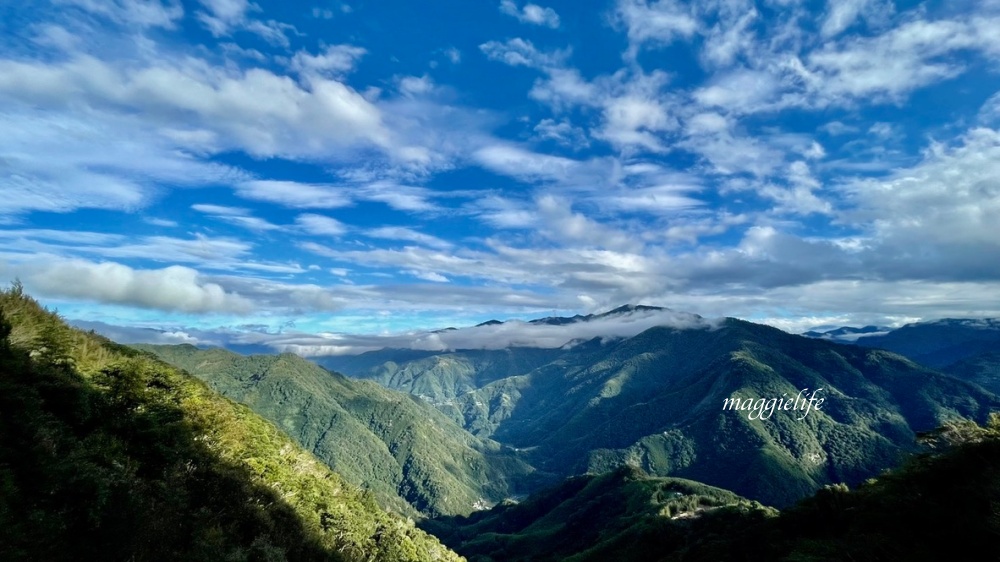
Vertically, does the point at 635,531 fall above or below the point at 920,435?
below

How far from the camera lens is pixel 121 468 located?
79.5 ft

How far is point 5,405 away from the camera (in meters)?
20.5

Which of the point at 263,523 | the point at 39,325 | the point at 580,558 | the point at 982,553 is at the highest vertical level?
the point at 39,325

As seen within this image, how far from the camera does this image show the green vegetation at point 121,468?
17891 millimetres

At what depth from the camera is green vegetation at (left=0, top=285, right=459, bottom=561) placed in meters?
17.9

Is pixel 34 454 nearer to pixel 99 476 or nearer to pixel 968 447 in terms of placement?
pixel 99 476

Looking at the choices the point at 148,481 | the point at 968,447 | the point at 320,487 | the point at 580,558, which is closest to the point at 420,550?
the point at 320,487

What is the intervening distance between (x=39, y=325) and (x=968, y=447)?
55757mm

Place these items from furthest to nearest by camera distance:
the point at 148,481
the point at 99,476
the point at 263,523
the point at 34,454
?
the point at 263,523, the point at 148,481, the point at 99,476, the point at 34,454

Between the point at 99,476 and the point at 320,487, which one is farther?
the point at 320,487

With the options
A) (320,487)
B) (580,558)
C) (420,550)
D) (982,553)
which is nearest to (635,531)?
(580,558)

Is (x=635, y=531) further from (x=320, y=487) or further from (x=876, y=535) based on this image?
(x=876, y=535)

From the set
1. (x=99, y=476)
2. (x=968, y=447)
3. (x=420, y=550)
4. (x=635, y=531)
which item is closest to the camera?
(x=99, y=476)

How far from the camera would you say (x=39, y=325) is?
29719mm
